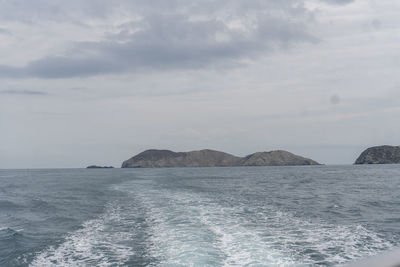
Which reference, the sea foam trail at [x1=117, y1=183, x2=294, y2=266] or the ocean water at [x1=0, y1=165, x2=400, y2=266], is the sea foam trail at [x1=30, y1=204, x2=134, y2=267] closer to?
the ocean water at [x1=0, y1=165, x2=400, y2=266]

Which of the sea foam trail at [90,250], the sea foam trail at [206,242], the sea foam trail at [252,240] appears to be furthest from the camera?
the sea foam trail at [90,250]

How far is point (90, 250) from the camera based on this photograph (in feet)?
52.0

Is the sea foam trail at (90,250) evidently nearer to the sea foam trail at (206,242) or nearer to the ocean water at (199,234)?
the ocean water at (199,234)

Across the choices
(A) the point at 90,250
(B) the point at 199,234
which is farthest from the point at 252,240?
(A) the point at 90,250

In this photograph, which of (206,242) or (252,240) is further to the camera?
(252,240)

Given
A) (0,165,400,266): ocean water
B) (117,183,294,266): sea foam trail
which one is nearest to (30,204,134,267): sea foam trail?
(0,165,400,266): ocean water

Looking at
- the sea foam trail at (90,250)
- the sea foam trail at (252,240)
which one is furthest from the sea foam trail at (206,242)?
the sea foam trail at (90,250)

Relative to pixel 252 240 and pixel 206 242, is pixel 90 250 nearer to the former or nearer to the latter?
pixel 206 242

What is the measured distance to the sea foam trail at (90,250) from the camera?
1422 cm

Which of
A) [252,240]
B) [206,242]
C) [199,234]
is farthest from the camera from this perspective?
[199,234]

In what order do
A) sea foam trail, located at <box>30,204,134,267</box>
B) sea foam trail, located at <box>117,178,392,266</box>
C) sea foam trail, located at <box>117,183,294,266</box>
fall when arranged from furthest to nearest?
sea foam trail, located at <box>30,204,134,267</box> < sea foam trail, located at <box>117,178,392,266</box> < sea foam trail, located at <box>117,183,294,266</box>

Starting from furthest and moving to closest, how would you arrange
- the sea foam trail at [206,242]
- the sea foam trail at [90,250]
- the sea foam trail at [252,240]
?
the sea foam trail at [90,250] → the sea foam trail at [252,240] → the sea foam trail at [206,242]

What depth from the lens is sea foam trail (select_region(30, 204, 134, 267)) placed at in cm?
1422

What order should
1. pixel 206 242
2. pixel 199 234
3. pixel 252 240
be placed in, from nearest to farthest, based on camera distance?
pixel 206 242 < pixel 252 240 < pixel 199 234
